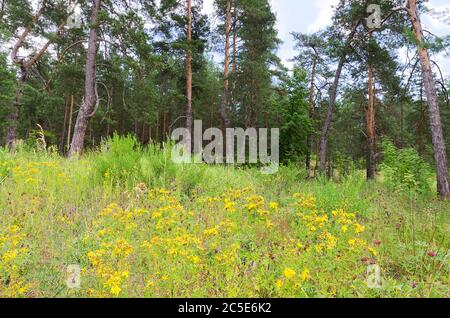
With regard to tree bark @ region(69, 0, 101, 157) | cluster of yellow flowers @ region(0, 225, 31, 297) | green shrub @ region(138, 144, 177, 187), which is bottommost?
cluster of yellow flowers @ region(0, 225, 31, 297)

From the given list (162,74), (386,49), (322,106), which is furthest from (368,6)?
(162,74)

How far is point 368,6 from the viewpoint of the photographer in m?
11.4

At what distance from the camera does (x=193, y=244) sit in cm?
318

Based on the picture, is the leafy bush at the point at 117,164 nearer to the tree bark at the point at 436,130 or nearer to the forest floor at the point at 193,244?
the forest floor at the point at 193,244

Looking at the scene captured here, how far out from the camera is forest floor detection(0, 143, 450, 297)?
2.52 meters

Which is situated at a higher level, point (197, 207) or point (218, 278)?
point (197, 207)

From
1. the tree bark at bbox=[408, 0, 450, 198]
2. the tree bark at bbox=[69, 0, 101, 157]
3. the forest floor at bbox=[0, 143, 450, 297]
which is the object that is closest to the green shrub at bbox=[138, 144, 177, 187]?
the forest floor at bbox=[0, 143, 450, 297]

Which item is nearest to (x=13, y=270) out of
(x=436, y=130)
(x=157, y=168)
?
(x=157, y=168)

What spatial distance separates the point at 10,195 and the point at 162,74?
13879mm

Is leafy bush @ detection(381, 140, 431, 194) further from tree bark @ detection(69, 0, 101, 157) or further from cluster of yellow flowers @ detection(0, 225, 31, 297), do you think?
tree bark @ detection(69, 0, 101, 157)

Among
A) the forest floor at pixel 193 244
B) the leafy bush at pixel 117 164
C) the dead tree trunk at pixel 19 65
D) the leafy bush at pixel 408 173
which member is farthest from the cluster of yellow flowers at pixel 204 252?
the dead tree trunk at pixel 19 65

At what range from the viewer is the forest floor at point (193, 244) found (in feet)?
8.27
